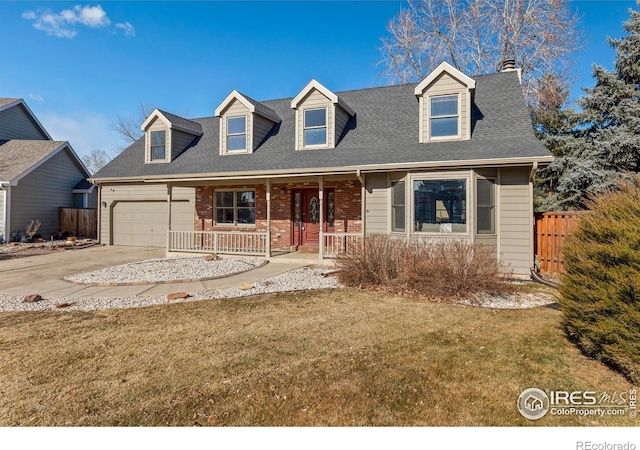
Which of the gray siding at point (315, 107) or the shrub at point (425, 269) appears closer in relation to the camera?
the shrub at point (425, 269)

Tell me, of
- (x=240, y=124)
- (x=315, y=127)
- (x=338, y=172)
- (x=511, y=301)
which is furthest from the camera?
(x=240, y=124)

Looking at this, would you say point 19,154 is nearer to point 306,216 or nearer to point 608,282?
point 306,216

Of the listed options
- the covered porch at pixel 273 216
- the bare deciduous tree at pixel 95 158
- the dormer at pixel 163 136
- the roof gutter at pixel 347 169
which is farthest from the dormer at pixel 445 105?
the bare deciduous tree at pixel 95 158

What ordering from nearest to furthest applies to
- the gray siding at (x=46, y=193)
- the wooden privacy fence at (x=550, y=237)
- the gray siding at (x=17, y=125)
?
the wooden privacy fence at (x=550, y=237), the gray siding at (x=46, y=193), the gray siding at (x=17, y=125)

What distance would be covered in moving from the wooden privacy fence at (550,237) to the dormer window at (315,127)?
7108 mm

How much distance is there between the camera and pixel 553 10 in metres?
17.8

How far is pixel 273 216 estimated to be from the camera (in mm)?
12781

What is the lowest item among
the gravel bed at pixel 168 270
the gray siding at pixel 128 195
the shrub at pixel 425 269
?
the gravel bed at pixel 168 270

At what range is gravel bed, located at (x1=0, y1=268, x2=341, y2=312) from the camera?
5.91 m

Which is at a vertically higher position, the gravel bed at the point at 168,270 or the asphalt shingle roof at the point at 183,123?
the asphalt shingle roof at the point at 183,123

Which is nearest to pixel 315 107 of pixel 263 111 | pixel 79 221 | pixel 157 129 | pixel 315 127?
pixel 315 127

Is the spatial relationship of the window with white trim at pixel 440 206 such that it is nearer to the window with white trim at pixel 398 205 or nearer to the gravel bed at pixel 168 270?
the window with white trim at pixel 398 205

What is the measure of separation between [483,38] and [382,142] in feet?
46.3

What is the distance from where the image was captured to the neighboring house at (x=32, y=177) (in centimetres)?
1580
